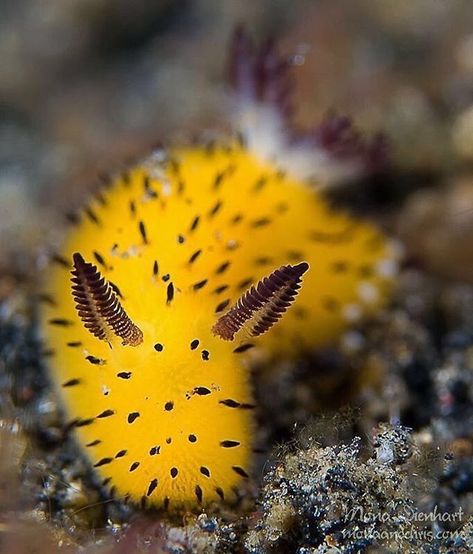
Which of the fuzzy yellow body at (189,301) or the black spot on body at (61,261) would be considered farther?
the black spot on body at (61,261)

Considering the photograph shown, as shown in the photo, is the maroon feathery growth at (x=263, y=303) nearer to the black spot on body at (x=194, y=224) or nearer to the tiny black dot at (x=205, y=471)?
the tiny black dot at (x=205, y=471)

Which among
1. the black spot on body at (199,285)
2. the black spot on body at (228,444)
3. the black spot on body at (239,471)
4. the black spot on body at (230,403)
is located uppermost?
the black spot on body at (199,285)

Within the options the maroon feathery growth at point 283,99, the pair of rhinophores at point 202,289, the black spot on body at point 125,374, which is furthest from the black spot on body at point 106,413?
the maroon feathery growth at point 283,99

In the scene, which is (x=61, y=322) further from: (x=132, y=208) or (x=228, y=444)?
(x=228, y=444)

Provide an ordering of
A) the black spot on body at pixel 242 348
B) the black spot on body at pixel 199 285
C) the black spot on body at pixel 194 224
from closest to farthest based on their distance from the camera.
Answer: the black spot on body at pixel 242 348, the black spot on body at pixel 199 285, the black spot on body at pixel 194 224

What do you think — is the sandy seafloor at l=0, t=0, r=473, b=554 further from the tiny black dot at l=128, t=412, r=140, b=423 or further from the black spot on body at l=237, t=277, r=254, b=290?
the black spot on body at l=237, t=277, r=254, b=290

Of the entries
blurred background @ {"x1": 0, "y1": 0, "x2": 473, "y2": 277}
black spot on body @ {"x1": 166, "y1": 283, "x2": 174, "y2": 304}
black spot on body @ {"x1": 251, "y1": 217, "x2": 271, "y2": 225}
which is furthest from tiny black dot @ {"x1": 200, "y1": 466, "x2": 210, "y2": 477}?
blurred background @ {"x1": 0, "y1": 0, "x2": 473, "y2": 277}

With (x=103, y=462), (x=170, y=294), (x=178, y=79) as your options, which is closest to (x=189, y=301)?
(x=170, y=294)

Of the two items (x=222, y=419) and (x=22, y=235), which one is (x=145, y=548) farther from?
(x=22, y=235)

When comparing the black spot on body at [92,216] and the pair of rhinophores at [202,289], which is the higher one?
the black spot on body at [92,216]
